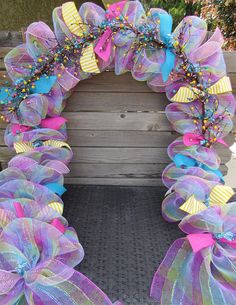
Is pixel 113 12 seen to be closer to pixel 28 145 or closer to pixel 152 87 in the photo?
pixel 152 87

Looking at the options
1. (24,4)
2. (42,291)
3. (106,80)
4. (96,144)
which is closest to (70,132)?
(96,144)

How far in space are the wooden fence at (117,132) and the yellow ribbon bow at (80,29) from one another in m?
0.17

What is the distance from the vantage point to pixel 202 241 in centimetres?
100

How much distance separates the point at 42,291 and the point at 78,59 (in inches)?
33.2

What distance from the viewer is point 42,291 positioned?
0.83 meters

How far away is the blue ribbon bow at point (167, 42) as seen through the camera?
1243 mm

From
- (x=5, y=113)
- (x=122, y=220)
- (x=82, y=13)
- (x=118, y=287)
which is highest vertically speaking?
(x=82, y=13)

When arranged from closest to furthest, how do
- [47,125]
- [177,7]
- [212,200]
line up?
1. [212,200]
2. [47,125]
3. [177,7]

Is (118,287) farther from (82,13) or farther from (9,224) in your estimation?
(82,13)

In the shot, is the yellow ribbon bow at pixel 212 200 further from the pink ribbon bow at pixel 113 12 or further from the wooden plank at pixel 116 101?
the pink ribbon bow at pixel 113 12

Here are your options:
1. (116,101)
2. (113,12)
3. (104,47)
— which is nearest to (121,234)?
(116,101)

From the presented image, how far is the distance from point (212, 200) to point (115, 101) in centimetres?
61

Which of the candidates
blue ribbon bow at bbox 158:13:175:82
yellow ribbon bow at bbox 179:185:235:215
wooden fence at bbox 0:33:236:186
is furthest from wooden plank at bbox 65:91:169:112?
yellow ribbon bow at bbox 179:185:235:215

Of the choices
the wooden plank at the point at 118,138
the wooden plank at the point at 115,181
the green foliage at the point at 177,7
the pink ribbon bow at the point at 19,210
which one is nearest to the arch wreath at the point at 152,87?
the pink ribbon bow at the point at 19,210
